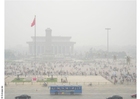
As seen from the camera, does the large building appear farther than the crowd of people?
Yes

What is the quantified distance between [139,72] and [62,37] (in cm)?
6225

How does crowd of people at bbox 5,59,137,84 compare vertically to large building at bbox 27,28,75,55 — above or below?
below

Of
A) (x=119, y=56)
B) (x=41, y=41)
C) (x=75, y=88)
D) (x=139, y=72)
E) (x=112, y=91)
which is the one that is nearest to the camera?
(x=139, y=72)

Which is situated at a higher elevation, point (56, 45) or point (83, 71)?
point (56, 45)

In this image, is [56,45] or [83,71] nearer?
[83,71]

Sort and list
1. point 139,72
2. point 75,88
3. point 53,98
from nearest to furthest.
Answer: point 139,72 → point 53,98 → point 75,88

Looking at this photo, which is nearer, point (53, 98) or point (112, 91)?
A: point (53, 98)

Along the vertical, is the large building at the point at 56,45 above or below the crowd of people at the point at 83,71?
above

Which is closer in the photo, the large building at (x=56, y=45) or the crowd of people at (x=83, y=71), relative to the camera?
the crowd of people at (x=83, y=71)

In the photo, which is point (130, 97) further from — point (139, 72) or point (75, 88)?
point (139, 72)
